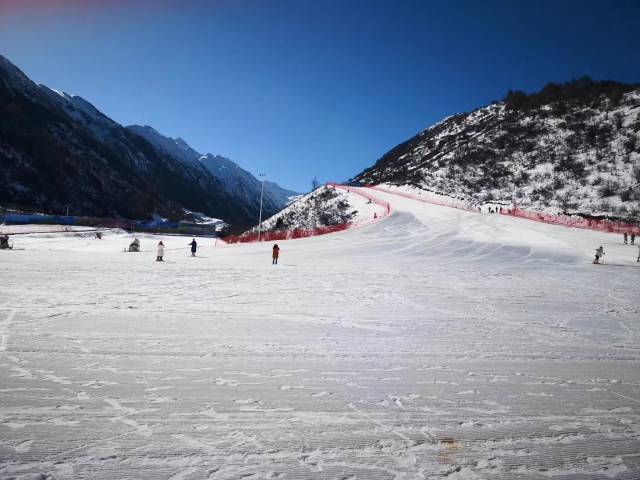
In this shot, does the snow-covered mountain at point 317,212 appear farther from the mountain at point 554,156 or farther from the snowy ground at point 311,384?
the snowy ground at point 311,384

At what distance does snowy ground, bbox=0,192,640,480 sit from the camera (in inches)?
117

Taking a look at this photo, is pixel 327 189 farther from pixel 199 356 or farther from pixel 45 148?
pixel 45 148

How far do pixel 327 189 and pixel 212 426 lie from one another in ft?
202

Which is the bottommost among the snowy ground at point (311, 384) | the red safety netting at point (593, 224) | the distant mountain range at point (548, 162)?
the snowy ground at point (311, 384)

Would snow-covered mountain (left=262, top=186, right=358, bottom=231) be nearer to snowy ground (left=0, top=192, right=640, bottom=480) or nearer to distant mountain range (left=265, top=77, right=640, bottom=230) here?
distant mountain range (left=265, top=77, right=640, bottom=230)

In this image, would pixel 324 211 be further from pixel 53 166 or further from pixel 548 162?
pixel 53 166

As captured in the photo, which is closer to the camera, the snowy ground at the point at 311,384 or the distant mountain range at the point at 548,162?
the snowy ground at the point at 311,384

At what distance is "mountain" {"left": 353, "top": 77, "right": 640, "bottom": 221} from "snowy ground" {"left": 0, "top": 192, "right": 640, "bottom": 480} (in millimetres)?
48329

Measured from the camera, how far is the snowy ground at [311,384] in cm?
296

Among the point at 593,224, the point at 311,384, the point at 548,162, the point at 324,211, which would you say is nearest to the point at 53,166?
the point at 324,211

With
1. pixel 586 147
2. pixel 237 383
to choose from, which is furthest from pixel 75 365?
pixel 586 147

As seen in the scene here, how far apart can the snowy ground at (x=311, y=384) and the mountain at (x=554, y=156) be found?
159ft

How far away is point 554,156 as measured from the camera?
61469 millimetres

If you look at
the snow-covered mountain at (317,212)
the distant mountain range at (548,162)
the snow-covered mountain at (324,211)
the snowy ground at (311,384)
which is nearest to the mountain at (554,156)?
the distant mountain range at (548,162)
